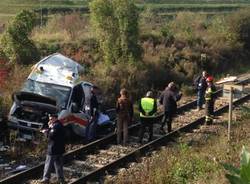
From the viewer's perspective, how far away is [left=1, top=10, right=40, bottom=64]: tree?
20.9 m

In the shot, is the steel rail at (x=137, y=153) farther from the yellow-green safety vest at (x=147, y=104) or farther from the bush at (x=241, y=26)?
the bush at (x=241, y=26)

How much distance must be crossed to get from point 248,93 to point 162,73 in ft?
15.1

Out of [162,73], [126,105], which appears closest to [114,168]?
[126,105]

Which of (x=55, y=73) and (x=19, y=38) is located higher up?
(x=19, y=38)

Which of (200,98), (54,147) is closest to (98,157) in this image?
(54,147)

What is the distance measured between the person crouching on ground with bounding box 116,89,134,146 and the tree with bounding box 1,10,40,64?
7669mm

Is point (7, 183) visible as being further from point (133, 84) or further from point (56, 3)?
point (56, 3)

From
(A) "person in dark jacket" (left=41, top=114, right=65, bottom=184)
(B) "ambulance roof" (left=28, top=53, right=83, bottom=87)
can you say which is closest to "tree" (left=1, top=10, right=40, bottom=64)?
A: (B) "ambulance roof" (left=28, top=53, right=83, bottom=87)

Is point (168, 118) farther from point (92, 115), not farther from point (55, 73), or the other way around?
point (55, 73)

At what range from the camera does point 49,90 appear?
15.9 metres

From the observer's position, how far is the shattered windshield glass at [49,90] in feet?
51.5

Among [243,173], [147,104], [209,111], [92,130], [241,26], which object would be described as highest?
[243,173]

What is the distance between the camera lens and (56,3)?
62.3 m

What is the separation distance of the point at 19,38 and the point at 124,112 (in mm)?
8077
